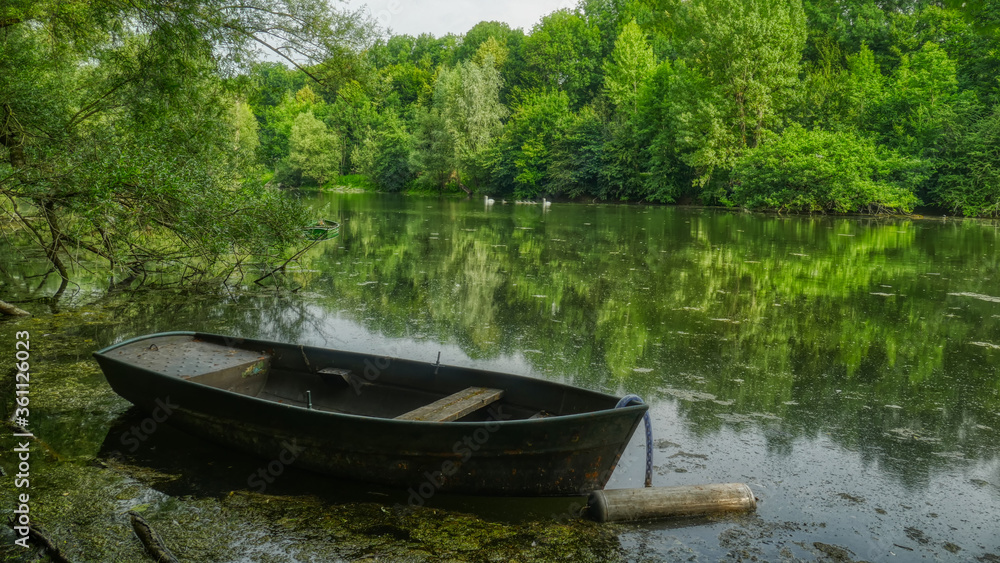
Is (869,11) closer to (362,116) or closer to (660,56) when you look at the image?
(660,56)

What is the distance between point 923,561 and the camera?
3.50m

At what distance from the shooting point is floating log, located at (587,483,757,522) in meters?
3.82

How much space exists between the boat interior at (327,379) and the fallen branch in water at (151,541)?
4.84 ft

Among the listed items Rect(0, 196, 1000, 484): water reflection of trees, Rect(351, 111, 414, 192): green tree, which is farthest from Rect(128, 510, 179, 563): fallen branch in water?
Rect(351, 111, 414, 192): green tree

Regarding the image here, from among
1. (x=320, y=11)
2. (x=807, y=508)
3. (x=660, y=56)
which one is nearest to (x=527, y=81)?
(x=660, y=56)

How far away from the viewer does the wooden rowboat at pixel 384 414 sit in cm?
387

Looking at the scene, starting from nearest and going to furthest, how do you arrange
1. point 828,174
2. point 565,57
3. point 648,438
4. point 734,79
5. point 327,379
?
point 648,438 < point 327,379 < point 828,174 < point 734,79 < point 565,57

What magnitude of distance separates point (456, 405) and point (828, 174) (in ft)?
97.1

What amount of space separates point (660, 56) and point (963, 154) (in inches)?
936

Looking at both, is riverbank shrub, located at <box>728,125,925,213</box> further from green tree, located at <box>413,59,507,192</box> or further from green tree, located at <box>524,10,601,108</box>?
green tree, located at <box>524,10,601,108</box>

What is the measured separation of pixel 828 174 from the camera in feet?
96.1

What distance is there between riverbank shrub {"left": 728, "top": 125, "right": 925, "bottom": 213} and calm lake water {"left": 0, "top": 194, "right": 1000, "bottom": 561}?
15.1 m

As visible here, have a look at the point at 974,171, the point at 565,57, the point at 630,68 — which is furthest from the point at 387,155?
the point at 974,171

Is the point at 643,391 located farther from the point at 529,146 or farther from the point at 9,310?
the point at 529,146
